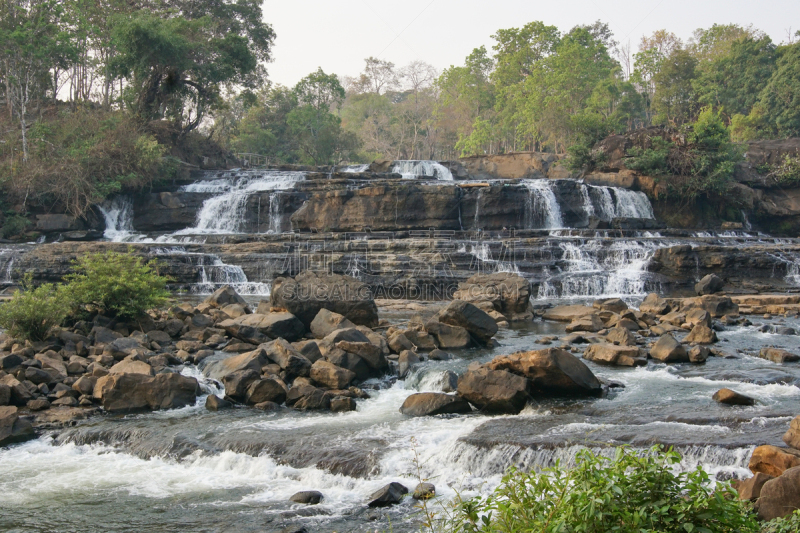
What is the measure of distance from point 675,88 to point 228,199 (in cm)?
3064

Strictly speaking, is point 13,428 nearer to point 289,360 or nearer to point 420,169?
point 289,360

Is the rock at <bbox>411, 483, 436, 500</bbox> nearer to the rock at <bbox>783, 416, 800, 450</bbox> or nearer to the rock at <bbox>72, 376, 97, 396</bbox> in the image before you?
the rock at <bbox>783, 416, 800, 450</bbox>

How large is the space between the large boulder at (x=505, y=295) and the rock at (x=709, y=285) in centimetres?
567

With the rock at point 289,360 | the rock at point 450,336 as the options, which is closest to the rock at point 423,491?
the rock at point 289,360

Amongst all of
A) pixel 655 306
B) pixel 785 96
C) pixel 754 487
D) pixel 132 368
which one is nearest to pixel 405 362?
pixel 132 368

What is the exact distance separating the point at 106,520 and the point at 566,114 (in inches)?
1478

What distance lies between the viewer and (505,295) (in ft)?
49.4

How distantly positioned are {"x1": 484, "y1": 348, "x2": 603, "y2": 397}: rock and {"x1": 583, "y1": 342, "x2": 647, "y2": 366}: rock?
1829mm

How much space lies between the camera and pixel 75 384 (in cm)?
845

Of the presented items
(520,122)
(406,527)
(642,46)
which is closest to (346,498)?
(406,527)

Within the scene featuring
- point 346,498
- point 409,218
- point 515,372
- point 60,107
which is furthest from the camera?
point 60,107

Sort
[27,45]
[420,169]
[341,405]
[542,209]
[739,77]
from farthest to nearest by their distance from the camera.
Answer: [739,77], [420,169], [542,209], [27,45], [341,405]

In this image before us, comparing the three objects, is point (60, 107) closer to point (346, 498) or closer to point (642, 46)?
point (346, 498)

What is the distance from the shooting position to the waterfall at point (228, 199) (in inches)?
1014
